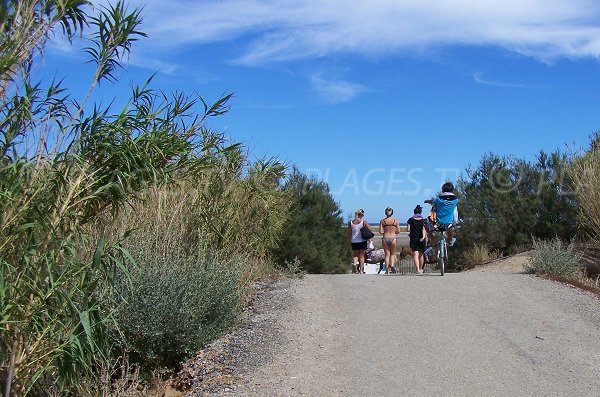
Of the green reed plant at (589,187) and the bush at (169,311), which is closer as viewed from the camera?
the bush at (169,311)

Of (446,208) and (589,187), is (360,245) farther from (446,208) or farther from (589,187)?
(589,187)

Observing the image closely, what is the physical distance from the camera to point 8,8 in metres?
6.96

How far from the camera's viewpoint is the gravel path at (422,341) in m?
8.30

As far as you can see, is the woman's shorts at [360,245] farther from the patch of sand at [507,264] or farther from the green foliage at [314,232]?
the patch of sand at [507,264]

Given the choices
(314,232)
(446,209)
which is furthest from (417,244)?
(314,232)

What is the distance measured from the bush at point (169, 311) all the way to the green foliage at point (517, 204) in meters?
14.6

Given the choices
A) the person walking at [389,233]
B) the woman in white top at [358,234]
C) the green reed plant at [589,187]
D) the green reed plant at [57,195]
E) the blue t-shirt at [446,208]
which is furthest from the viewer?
the woman in white top at [358,234]

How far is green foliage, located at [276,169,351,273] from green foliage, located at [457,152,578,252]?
14.1 ft

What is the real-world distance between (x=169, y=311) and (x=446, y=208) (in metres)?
7.84

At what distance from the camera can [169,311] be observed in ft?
30.5

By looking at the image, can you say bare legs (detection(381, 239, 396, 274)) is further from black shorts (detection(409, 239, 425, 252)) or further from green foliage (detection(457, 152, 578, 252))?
green foliage (detection(457, 152, 578, 252))

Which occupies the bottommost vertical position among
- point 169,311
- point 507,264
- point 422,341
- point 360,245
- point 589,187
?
point 422,341

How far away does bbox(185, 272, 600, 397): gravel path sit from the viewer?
8305 millimetres

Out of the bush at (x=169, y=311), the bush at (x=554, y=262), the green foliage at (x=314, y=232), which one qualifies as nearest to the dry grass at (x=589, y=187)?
the bush at (x=554, y=262)
